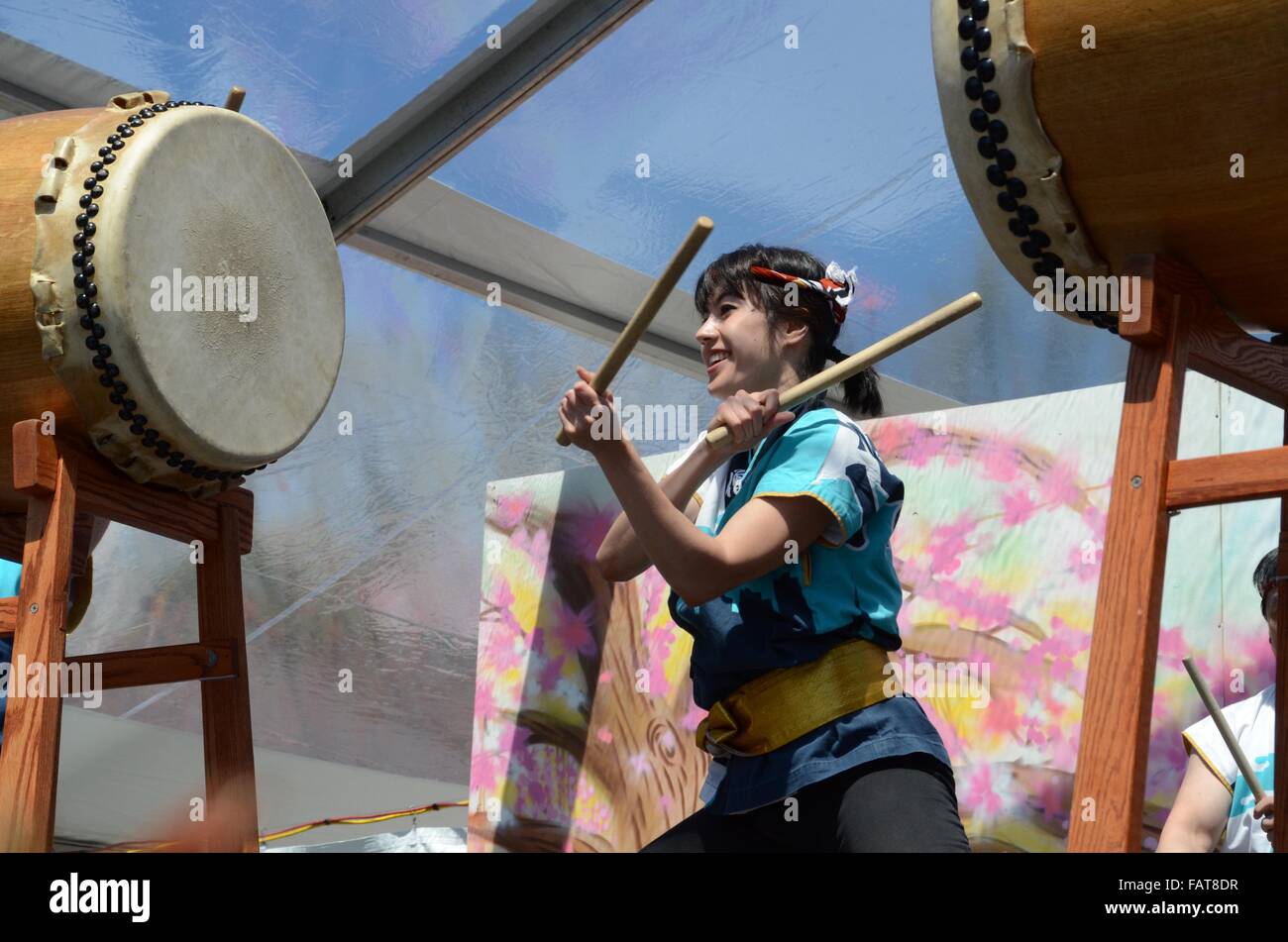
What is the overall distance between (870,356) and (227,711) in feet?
3.44

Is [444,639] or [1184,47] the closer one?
[1184,47]

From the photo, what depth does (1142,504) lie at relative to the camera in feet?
4.26

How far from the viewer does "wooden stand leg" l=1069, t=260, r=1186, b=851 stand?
124 cm

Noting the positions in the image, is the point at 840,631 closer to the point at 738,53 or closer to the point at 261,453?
the point at 261,453

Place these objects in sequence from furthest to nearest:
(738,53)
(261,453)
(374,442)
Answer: (374,442) → (738,53) → (261,453)

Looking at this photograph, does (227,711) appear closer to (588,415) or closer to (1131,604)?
(588,415)

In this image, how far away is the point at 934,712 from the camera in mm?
2605

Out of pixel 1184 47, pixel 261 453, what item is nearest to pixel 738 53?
pixel 261 453

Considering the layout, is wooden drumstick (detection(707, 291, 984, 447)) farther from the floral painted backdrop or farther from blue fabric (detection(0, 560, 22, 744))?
blue fabric (detection(0, 560, 22, 744))

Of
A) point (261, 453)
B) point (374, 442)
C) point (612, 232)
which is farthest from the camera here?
point (374, 442)

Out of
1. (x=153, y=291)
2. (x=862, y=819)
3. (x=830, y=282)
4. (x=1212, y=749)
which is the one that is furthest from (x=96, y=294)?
(x=1212, y=749)

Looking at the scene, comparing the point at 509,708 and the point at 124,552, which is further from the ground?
the point at 124,552

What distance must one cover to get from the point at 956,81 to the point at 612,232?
2119 millimetres

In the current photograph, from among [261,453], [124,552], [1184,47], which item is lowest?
[1184,47]
